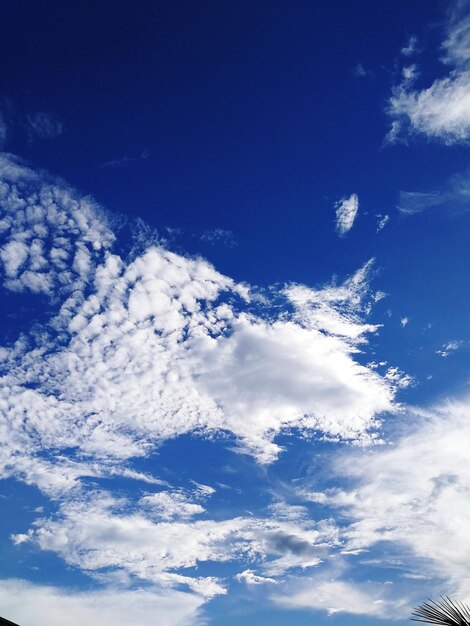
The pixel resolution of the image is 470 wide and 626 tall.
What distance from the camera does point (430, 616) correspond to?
61.1ft

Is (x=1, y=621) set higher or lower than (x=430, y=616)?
higher

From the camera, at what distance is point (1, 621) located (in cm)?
4572

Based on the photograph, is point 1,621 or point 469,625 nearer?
point 469,625

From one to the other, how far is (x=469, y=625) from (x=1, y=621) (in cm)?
4055

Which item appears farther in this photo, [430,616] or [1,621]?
[1,621]

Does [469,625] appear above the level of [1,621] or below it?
below

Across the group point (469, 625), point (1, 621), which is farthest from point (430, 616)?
point (1, 621)

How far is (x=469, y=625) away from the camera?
58.7ft

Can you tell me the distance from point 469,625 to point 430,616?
120 cm

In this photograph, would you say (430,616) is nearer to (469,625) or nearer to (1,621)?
(469,625)
